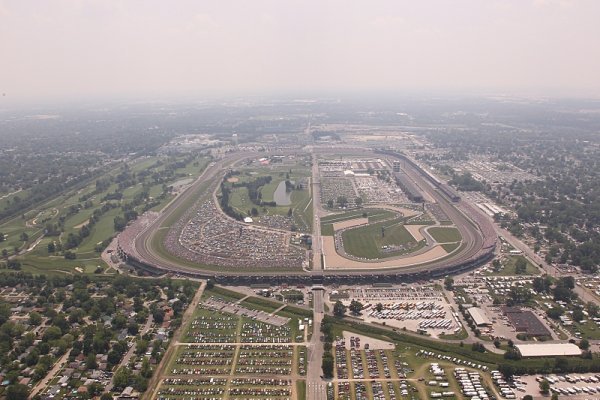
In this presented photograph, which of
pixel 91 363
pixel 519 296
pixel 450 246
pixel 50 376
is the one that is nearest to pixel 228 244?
pixel 91 363

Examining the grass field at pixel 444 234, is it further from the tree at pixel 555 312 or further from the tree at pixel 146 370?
the tree at pixel 146 370

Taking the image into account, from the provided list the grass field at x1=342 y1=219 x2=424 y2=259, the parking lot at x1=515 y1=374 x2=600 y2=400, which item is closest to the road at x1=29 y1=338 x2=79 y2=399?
the grass field at x1=342 y1=219 x2=424 y2=259

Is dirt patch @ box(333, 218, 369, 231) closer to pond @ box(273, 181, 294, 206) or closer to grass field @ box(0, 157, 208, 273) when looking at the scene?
pond @ box(273, 181, 294, 206)

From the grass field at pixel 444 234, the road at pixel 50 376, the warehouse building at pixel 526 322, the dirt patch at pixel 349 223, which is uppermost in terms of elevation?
the dirt patch at pixel 349 223

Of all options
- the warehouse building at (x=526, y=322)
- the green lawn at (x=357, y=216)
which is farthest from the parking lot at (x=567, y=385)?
the green lawn at (x=357, y=216)

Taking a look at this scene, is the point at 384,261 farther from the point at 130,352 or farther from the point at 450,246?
the point at 130,352

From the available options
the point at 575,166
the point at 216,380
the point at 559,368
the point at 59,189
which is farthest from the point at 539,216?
the point at 59,189

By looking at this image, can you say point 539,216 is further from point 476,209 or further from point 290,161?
point 290,161
